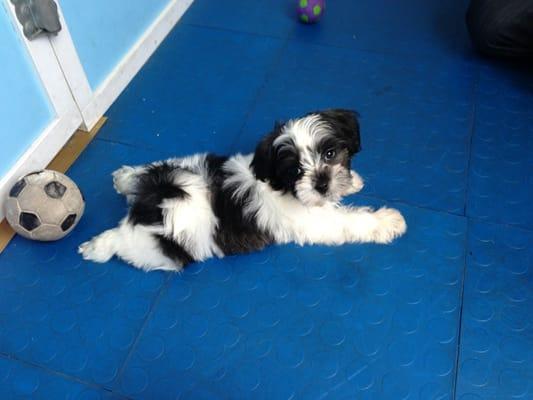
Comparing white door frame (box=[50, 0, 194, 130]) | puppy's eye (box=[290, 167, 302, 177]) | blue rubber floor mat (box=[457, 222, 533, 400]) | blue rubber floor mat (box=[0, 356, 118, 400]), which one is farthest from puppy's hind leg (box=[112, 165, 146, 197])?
blue rubber floor mat (box=[457, 222, 533, 400])

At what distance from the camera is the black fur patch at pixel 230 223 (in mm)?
1962

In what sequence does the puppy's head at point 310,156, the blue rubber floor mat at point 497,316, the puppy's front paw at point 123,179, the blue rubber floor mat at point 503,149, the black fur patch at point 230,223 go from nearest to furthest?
the puppy's head at point 310,156
the blue rubber floor mat at point 497,316
the black fur patch at point 230,223
the puppy's front paw at point 123,179
the blue rubber floor mat at point 503,149

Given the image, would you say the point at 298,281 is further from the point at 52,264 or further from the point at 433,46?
the point at 433,46

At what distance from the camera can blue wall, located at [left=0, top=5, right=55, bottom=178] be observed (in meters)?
2.09

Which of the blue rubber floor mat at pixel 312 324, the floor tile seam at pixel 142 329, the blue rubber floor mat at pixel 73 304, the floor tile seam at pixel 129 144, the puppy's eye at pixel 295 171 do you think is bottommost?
the blue rubber floor mat at pixel 312 324

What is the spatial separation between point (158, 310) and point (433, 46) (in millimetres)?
2532

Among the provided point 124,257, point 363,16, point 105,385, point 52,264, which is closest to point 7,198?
point 52,264

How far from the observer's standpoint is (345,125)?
1856mm

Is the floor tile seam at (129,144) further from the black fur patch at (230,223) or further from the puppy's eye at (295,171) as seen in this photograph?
the puppy's eye at (295,171)

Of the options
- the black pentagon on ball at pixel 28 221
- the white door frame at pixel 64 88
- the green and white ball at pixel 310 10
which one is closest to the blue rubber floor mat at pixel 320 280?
the white door frame at pixel 64 88

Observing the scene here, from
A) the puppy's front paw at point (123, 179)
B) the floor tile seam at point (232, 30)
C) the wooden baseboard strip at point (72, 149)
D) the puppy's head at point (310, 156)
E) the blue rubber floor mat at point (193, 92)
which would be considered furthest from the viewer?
the floor tile seam at point (232, 30)

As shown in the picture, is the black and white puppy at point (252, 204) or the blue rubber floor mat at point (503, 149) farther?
the blue rubber floor mat at point (503, 149)

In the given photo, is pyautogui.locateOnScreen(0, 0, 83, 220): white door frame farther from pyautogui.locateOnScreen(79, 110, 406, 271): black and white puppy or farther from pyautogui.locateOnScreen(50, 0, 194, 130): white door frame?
pyautogui.locateOnScreen(79, 110, 406, 271): black and white puppy

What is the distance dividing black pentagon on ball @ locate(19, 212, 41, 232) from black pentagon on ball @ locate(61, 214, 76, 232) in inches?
4.2
